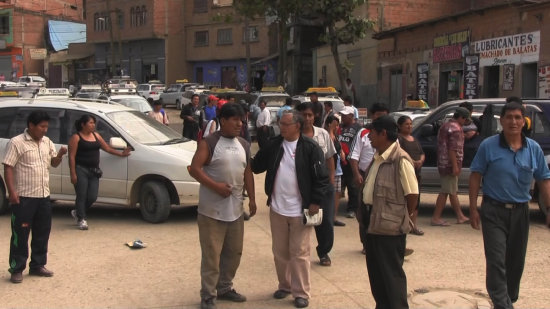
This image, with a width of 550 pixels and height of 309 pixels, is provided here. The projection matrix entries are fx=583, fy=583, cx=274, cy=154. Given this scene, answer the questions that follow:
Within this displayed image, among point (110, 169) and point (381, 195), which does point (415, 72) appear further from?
point (381, 195)

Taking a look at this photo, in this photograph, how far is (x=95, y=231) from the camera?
7988 millimetres

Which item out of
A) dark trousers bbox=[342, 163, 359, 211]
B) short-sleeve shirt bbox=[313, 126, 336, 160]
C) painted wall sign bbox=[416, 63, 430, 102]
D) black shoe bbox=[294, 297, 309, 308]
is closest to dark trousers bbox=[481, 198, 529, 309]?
black shoe bbox=[294, 297, 309, 308]

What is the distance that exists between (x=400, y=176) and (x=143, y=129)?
221 inches

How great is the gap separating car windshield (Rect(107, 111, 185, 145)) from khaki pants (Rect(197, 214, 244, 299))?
3913 millimetres

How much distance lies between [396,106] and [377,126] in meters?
22.7

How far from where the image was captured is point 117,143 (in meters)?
8.24

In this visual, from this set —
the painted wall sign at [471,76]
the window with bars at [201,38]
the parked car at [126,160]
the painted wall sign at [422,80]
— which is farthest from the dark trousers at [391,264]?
the window with bars at [201,38]

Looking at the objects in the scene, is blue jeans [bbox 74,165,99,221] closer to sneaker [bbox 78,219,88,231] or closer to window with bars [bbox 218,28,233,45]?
sneaker [bbox 78,219,88,231]

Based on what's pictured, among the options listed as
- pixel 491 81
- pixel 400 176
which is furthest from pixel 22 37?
pixel 400 176

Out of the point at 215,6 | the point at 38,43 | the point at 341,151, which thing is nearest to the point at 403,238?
the point at 341,151

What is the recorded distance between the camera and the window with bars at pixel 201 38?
51.2m

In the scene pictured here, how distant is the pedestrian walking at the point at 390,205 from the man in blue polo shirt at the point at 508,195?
793 millimetres

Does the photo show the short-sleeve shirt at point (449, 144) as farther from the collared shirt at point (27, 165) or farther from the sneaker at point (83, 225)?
the collared shirt at point (27, 165)

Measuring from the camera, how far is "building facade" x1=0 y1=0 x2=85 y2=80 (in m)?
64.4
